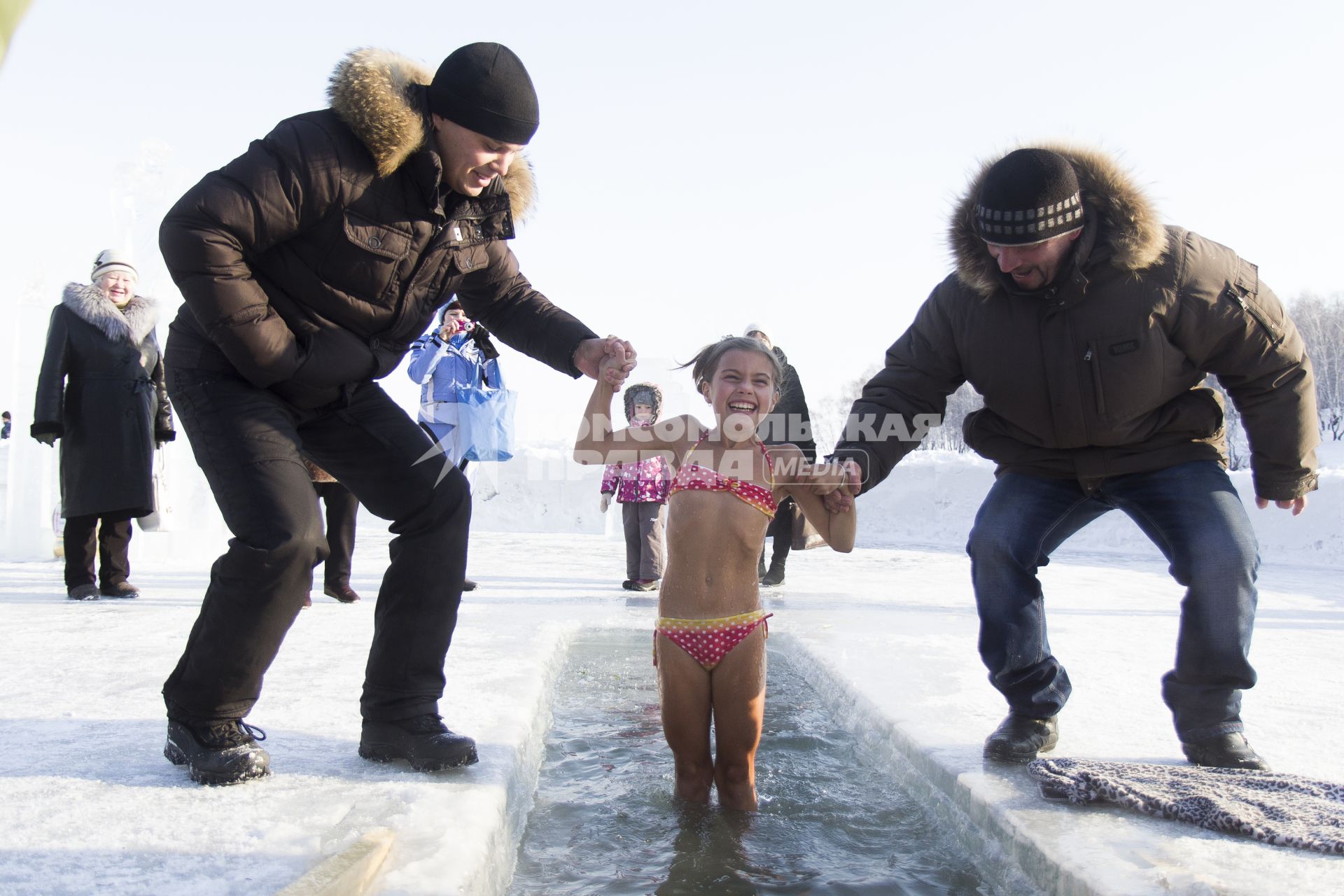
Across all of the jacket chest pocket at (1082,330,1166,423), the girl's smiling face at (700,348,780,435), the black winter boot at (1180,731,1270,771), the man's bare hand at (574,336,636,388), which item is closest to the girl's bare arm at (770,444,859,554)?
the girl's smiling face at (700,348,780,435)

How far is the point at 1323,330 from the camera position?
2263 inches

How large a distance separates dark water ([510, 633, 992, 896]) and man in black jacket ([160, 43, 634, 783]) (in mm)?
455

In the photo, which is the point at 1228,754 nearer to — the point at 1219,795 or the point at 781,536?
the point at 1219,795

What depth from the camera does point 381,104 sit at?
279 centimetres

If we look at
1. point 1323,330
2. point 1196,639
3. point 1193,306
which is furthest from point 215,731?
point 1323,330

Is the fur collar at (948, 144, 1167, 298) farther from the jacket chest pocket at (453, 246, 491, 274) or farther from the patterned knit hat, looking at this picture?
the patterned knit hat

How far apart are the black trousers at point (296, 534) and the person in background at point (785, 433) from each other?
3.06 meters

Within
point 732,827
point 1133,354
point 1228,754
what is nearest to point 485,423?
point 732,827

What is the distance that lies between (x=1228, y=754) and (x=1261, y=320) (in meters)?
1.27

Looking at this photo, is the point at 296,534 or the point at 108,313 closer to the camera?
the point at 296,534

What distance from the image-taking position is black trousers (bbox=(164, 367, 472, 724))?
272 cm

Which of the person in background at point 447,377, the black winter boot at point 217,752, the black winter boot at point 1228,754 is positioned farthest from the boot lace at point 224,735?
the person in background at point 447,377

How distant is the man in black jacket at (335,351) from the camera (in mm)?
2682

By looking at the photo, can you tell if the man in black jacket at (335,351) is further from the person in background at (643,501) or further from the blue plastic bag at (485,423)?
the person in background at (643,501)
